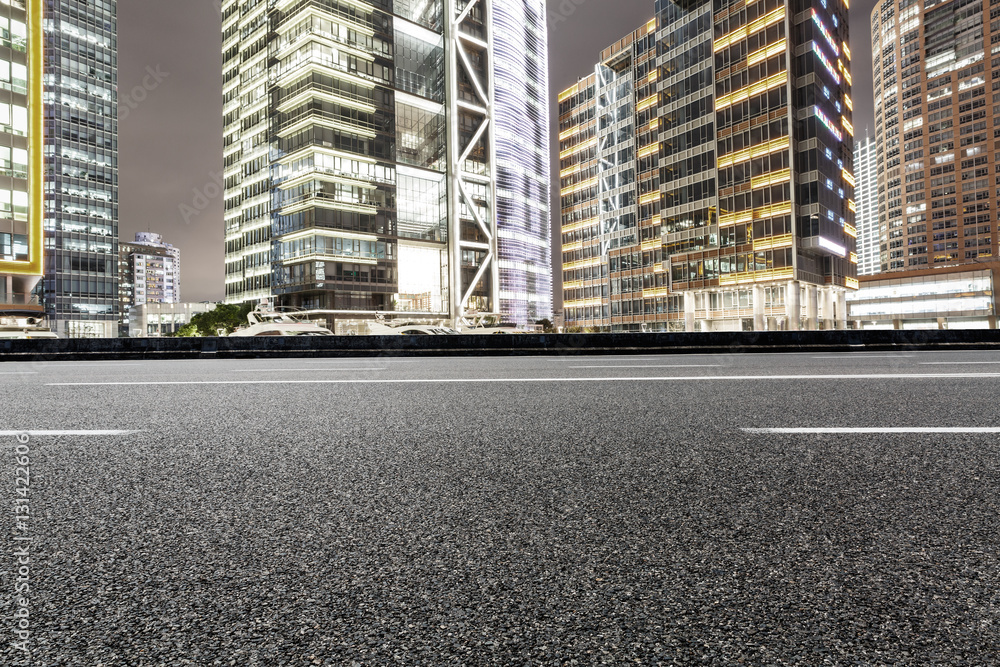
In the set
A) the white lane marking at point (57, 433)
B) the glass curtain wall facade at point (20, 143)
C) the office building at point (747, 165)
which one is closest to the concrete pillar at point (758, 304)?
the office building at point (747, 165)

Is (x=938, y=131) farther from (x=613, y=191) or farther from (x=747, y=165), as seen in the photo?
(x=747, y=165)

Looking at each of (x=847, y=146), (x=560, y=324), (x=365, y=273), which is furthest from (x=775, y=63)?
(x=560, y=324)

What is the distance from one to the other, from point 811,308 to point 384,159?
186 feet

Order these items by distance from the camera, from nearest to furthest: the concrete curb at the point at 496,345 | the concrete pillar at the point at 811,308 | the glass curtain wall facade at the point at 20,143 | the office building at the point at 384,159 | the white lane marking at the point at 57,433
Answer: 1. the white lane marking at the point at 57,433
2. the concrete curb at the point at 496,345
3. the glass curtain wall facade at the point at 20,143
4. the concrete pillar at the point at 811,308
5. the office building at the point at 384,159

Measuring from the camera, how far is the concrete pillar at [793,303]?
2352 inches

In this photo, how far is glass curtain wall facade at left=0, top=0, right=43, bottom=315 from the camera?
1770 inches

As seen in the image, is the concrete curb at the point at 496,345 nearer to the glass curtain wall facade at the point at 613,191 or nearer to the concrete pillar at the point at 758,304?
the concrete pillar at the point at 758,304

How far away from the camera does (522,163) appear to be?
110 meters

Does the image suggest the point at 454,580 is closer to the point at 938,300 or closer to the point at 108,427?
the point at 108,427

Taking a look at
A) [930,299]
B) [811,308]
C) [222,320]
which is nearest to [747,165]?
[811,308]

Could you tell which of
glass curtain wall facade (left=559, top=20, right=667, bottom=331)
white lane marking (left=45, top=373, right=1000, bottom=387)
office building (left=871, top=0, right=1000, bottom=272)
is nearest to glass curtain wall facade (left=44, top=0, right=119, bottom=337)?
glass curtain wall facade (left=559, top=20, right=667, bottom=331)

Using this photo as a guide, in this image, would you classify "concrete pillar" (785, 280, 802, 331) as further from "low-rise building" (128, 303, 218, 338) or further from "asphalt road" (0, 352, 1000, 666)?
"low-rise building" (128, 303, 218, 338)

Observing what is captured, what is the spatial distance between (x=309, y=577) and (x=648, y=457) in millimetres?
2293

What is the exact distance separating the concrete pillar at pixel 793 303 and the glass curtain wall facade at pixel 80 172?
108166mm
